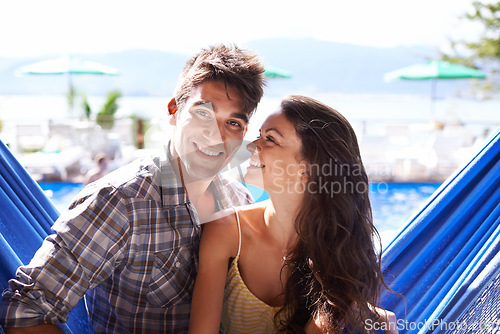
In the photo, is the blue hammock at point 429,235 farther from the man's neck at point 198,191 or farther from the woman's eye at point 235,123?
the woman's eye at point 235,123

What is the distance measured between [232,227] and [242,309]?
25cm

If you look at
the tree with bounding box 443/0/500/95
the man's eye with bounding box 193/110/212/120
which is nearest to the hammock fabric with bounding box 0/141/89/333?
the man's eye with bounding box 193/110/212/120

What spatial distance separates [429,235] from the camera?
1.54 meters

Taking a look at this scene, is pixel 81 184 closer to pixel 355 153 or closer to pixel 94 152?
pixel 94 152

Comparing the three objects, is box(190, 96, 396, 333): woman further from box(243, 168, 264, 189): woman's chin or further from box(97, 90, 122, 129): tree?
box(97, 90, 122, 129): tree

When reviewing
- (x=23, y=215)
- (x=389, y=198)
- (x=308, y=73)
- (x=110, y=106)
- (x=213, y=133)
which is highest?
(x=213, y=133)

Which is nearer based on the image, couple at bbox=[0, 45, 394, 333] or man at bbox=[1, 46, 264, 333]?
man at bbox=[1, 46, 264, 333]

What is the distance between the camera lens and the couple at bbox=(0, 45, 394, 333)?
1.20 m

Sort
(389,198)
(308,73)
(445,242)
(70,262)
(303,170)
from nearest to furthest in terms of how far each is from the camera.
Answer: (70,262)
(303,170)
(445,242)
(389,198)
(308,73)

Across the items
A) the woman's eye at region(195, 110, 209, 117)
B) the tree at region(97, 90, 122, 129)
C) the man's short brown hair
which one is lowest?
the tree at region(97, 90, 122, 129)

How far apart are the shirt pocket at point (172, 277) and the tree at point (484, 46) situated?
40.2ft

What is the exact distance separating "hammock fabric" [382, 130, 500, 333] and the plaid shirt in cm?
73

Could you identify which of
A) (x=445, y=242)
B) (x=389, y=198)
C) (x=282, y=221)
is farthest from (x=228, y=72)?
(x=389, y=198)

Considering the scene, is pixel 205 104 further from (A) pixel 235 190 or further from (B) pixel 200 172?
(A) pixel 235 190
